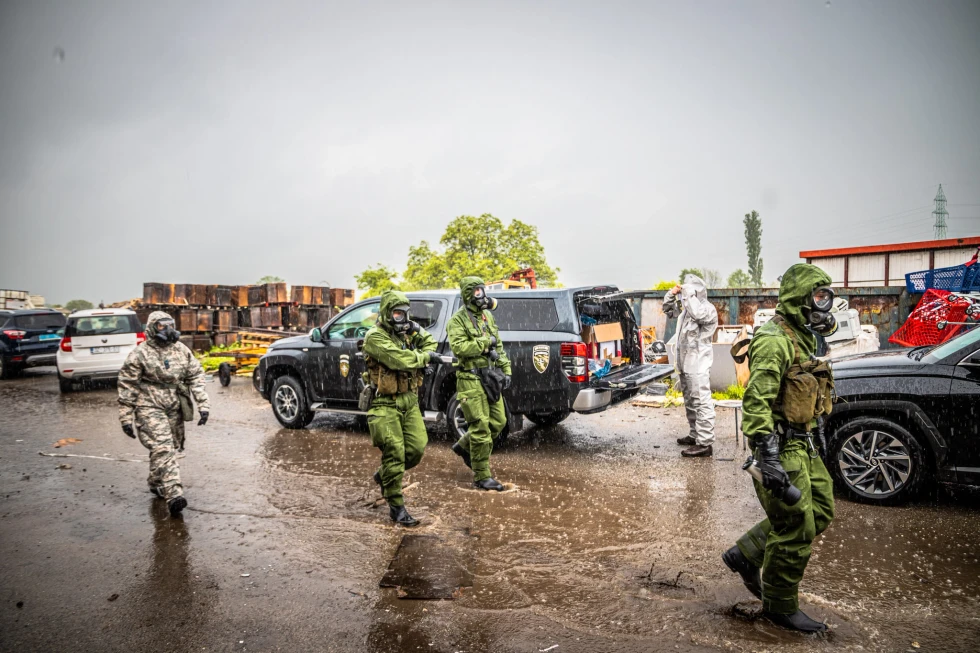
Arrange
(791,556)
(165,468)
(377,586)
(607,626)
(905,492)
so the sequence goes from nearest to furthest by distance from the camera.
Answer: (791,556), (607,626), (377,586), (905,492), (165,468)

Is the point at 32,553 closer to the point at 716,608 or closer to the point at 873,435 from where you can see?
the point at 716,608

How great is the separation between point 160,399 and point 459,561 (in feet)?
10.3

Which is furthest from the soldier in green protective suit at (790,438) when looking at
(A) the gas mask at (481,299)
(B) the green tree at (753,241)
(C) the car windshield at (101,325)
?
(B) the green tree at (753,241)

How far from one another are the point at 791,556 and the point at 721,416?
6400mm

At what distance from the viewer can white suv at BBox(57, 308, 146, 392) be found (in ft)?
39.8

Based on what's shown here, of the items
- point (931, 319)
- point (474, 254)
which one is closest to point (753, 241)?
point (474, 254)

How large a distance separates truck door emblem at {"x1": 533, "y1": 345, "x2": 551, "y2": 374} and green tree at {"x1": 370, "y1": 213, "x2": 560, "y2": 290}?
29086mm

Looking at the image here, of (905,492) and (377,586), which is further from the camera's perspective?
(905,492)

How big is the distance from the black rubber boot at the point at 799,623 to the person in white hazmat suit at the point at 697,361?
3.60 metres

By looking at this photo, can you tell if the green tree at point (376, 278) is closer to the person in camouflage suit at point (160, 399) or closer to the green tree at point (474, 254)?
the green tree at point (474, 254)

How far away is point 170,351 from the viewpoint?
5.43m

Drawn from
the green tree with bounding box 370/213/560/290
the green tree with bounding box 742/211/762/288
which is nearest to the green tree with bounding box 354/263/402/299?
the green tree with bounding box 370/213/560/290

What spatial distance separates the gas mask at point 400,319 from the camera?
4.87 metres

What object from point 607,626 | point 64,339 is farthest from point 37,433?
point 607,626
